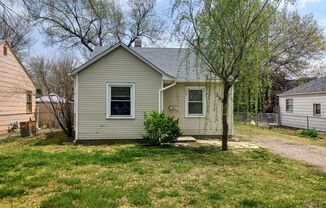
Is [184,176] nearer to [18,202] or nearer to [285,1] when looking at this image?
[18,202]

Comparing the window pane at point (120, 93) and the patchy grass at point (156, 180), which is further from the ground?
the window pane at point (120, 93)

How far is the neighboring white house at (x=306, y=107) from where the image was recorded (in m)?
18.3

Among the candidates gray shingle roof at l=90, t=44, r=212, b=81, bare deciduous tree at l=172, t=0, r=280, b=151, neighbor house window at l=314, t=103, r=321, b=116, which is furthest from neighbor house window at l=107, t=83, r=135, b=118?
neighbor house window at l=314, t=103, r=321, b=116

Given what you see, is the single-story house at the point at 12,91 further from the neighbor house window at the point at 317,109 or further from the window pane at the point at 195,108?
the neighbor house window at the point at 317,109

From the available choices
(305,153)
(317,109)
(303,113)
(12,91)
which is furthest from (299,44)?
(12,91)

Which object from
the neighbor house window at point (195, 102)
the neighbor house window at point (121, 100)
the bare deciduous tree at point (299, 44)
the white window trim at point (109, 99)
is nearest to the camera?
the white window trim at point (109, 99)

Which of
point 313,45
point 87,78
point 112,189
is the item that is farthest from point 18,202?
point 313,45

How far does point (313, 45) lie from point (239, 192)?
93.0ft

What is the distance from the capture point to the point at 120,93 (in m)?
12.5

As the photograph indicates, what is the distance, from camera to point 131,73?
40.9ft

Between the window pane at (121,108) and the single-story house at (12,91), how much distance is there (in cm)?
729

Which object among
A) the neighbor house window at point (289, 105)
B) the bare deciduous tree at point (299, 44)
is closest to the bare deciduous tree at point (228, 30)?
the neighbor house window at point (289, 105)

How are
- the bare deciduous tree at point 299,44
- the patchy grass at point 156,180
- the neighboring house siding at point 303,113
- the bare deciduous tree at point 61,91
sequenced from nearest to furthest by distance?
the patchy grass at point 156,180 < the bare deciduous tree at point 61,91 < the neighboring house siding at point 303,113 < the bare deciduous tree at point 299,44

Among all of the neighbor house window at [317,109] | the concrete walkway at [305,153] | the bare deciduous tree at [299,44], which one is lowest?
the concrete walkway at [305,153]
